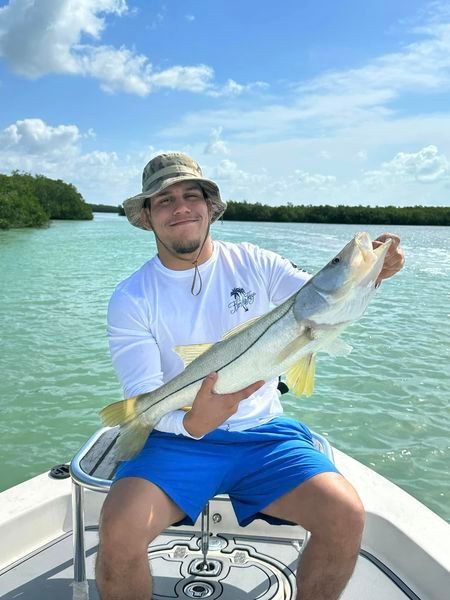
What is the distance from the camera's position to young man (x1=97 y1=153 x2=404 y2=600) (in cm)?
232

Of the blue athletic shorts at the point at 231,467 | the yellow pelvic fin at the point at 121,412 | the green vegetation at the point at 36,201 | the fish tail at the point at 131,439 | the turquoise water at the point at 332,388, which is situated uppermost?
the green vegetation at the point at 36,201

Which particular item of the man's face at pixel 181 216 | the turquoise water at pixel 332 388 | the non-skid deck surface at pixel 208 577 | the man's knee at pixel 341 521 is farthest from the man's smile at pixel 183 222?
the turquoise water at pixel 332 388

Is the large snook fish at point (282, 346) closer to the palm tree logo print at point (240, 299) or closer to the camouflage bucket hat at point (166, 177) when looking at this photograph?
the palm tree logo print at point (240, 299)

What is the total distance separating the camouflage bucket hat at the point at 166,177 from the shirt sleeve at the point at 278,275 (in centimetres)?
46

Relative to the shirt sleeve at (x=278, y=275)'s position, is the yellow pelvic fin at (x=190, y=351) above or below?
below

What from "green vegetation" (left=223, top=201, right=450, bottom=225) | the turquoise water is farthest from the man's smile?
"green vegetation" (left=223, top=201, right=450, bottom=225)

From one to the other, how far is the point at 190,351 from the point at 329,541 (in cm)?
97

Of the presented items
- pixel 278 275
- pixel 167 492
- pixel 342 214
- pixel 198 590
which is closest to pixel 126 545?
pixel 167 492

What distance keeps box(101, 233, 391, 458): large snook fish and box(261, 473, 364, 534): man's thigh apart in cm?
42

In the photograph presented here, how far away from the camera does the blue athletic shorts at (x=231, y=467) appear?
2.48 meters

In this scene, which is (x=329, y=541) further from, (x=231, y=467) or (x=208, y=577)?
(x=208, y=577)

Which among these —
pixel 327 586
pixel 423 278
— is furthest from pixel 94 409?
pixel 423 278

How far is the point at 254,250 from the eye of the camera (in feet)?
10.3

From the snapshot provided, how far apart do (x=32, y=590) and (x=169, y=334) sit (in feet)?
4.60
